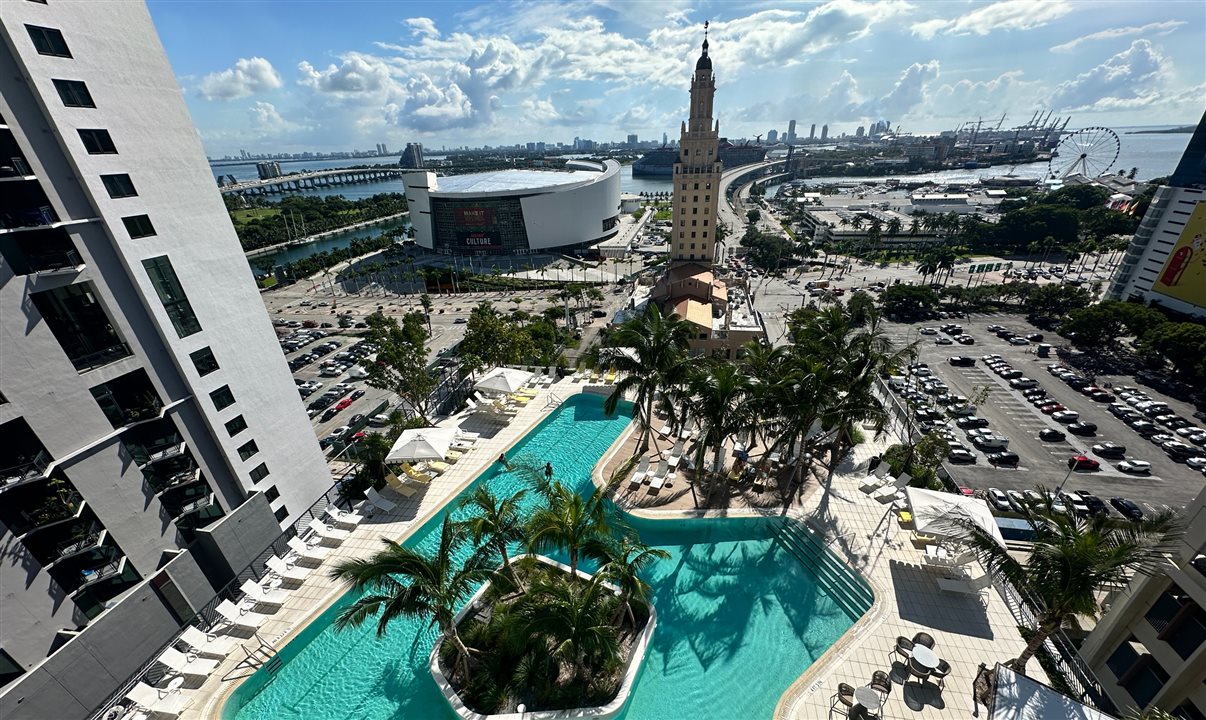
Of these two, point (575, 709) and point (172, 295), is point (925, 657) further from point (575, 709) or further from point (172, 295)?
point (172, 295)

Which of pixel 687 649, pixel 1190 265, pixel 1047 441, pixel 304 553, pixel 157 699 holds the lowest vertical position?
pixel 1047 441

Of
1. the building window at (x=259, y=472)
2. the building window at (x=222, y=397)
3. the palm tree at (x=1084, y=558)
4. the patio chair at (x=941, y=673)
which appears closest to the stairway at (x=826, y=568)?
the patio chair at (x=941, y=673)

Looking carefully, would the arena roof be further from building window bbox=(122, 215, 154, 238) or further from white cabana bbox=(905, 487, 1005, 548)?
white cabana bbox=(905, 487, 1005, 548)


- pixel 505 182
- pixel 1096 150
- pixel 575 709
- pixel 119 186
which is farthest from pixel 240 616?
pixel 1096 150

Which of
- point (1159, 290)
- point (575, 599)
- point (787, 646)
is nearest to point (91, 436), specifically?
point (575, 599)

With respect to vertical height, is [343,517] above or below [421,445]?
below

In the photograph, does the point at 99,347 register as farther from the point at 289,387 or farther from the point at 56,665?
the point at 56,665

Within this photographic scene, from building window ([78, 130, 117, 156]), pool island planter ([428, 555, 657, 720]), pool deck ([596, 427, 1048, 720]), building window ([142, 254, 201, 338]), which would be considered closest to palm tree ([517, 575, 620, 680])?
pool island planter ([428, 555, 657, 720])
